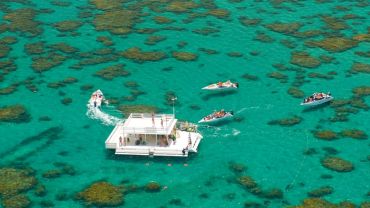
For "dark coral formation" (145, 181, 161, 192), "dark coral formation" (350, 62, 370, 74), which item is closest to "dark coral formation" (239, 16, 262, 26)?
"dark coral formation" (350, 62, 370, 74)

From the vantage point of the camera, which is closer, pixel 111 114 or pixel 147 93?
pixel 111 114

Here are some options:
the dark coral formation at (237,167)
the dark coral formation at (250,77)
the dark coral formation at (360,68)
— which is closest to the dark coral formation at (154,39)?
the dark coral formation at (250,77)

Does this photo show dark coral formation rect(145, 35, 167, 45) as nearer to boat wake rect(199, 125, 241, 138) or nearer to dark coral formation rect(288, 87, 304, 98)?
dark coral formation rect(288, 87, 304, 98)

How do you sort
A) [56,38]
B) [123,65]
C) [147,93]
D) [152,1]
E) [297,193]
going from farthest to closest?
[152,1], [56,38], [123,65], [147,93], [297,193]

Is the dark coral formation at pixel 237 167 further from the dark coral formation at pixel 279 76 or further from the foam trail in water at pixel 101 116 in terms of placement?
the dark coral formation at pixel 279 76

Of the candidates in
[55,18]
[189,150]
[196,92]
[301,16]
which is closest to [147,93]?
[196,92]

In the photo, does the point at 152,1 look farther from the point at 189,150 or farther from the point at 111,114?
the point at 189,150

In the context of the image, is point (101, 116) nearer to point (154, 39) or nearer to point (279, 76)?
point (154, 39)
